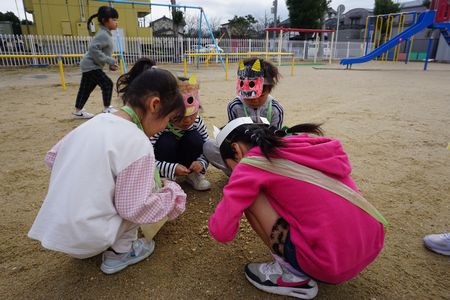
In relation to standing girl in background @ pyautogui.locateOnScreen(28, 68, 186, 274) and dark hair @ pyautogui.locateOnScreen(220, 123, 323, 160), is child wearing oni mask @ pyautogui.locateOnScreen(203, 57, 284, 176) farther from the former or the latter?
standing girl in background @ pyautogui.locateOnScreen(28, 68, 186, 274)

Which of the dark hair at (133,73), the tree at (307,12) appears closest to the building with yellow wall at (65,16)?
the tree at (307,12)

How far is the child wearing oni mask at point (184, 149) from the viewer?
6.91 ft

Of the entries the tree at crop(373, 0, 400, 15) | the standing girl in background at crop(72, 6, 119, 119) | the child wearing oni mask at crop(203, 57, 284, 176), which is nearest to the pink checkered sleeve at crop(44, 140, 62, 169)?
the child wearing oni mask at crop(203, 57, 284, 176)

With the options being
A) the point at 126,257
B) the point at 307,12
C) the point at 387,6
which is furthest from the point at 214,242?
the point at 387,6

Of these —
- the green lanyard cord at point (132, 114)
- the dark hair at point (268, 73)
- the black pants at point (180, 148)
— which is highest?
the dark hair at point (268, 73)

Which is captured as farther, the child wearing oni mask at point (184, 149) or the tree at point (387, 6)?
the tree at point (387, 6)

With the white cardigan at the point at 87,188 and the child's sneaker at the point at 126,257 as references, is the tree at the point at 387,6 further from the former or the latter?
the white cardigan at the point at 87,188

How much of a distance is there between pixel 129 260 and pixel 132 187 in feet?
1.67

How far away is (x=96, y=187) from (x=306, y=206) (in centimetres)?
81

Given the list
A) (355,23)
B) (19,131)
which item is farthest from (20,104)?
(355,23)

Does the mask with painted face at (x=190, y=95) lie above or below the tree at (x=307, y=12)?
below

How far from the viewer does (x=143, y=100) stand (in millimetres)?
1374

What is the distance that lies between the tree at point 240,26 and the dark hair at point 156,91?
2690cm

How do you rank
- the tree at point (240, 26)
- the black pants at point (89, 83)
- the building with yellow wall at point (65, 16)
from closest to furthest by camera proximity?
the black pants at point (89, 83) < the building with yellow wall at point (65, 16) < the tree at point (240, 26)
